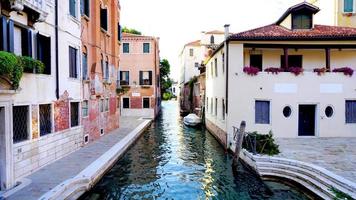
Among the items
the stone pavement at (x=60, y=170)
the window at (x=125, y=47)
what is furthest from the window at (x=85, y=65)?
the window at (x=125, y=47)

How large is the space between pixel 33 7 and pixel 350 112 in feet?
51.9

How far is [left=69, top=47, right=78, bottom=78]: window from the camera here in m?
13.5

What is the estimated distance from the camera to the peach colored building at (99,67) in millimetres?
15625

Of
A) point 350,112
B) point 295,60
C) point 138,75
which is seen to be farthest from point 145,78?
point 350,112

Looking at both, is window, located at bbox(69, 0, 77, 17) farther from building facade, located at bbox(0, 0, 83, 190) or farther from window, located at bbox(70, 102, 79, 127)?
window, located at bbox(70, 102, 79, 127)

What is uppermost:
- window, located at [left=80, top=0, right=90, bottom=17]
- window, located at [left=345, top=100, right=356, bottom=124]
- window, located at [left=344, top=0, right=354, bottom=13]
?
window, located at [left=344, top=0, right=354, bottom=13]

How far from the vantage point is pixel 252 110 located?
1619 centimetres

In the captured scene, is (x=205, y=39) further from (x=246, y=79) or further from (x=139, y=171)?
(x=139, y=171)

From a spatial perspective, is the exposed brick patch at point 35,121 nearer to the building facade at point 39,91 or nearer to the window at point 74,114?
the building facade at point 39,91

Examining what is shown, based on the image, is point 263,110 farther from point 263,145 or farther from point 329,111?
point 263,145

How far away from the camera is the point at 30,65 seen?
9195 mm

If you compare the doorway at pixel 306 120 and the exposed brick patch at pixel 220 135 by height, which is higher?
the doorway at pixel 306 120

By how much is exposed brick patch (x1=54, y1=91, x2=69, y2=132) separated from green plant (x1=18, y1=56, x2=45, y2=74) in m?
2.07

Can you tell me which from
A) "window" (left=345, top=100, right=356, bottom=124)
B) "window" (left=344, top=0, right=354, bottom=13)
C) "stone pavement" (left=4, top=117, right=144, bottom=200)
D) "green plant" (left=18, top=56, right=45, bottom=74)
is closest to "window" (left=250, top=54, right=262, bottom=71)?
"window" (left=345, top=100, right=356, bottom=124)
